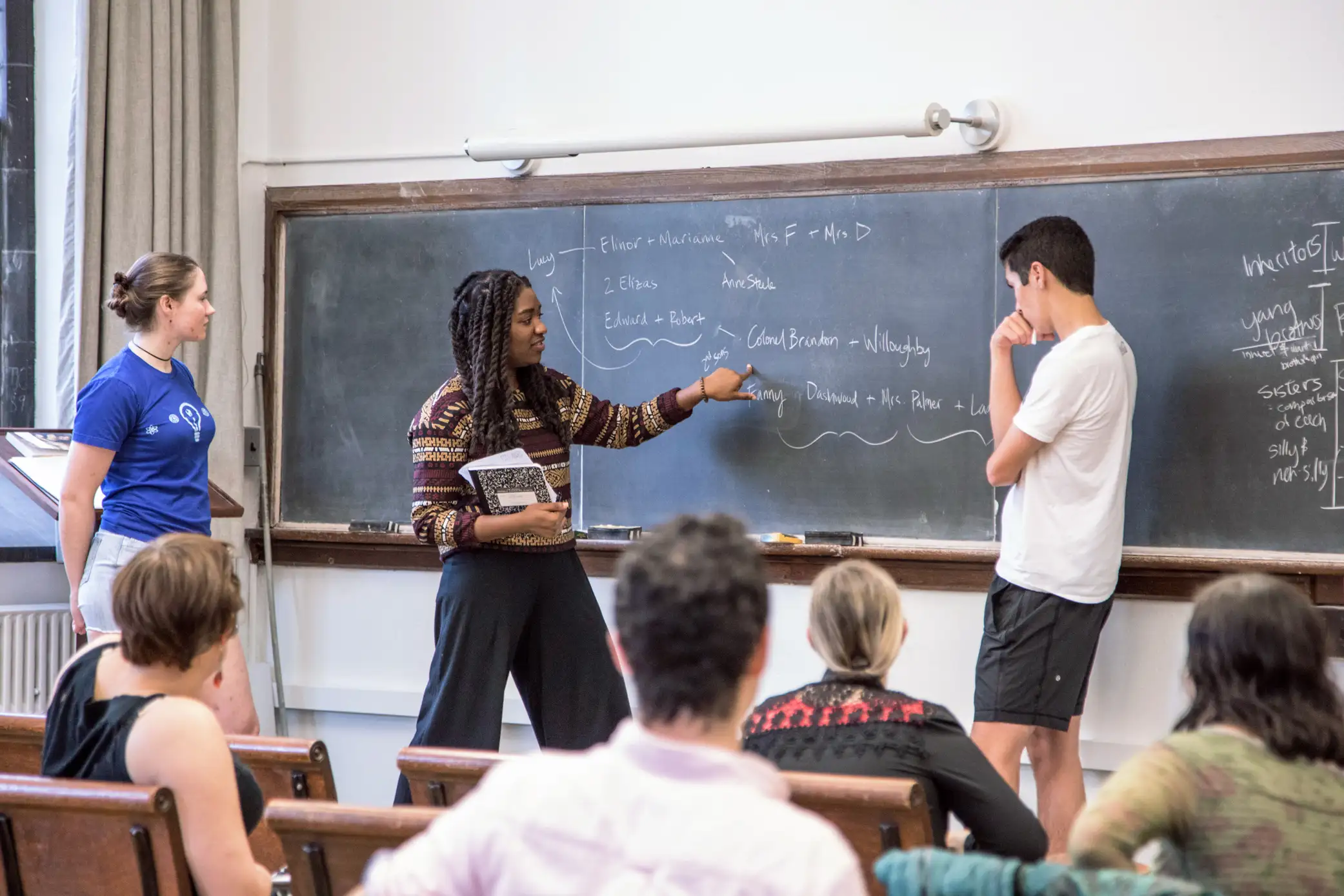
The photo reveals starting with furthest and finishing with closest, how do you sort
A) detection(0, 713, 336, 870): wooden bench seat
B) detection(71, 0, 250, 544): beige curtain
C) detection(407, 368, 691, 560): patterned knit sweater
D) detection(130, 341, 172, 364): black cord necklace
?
1. detection(71, 0, 250, 544): beige curtain
2. detection(407, 368, 691, 560): patterned knit sweater
3. detection(130, 341, 172, 364): black cord necklace
4. detection(0, 713, 336, 870): wooden bench seat

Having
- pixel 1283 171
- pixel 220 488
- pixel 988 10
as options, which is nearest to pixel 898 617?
pixel 1283 171

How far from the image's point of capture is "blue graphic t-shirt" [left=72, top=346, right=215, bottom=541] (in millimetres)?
3129

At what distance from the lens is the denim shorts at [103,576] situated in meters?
3.16

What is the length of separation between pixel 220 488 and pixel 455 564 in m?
Answer: 1.36

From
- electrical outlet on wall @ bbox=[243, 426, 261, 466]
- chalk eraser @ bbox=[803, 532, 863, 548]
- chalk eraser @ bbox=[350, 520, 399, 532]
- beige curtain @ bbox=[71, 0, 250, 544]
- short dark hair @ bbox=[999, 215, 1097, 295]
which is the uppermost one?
beige curtain @ bbox=[71, 0, 250, 544]

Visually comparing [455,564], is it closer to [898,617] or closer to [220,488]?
[220,488]

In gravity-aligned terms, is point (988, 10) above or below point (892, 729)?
above

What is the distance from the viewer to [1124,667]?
145 inches

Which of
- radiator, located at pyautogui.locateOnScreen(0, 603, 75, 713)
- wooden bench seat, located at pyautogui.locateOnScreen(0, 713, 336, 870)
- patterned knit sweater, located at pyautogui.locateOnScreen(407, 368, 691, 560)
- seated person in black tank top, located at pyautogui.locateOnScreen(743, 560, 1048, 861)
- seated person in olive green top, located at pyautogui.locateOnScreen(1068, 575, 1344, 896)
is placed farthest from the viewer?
radiator, located at pyautogui.locateOnScreen(0, 603, 75, 713)

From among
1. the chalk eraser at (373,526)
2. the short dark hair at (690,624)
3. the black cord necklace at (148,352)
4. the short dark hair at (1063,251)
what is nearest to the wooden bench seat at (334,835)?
the short dark hair at (690,624)

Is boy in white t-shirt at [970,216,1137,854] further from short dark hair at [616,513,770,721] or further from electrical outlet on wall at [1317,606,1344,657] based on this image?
short dark hair at [616,513,770,721]

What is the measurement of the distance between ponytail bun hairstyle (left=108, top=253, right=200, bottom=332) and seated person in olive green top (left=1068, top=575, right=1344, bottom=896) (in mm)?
2475

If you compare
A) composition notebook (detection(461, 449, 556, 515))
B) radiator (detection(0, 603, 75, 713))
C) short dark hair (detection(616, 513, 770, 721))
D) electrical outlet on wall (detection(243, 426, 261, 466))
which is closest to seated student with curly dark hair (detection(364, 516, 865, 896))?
short dark hair (detection(616, 513, 770, 721))

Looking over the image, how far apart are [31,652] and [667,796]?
3.38 m
